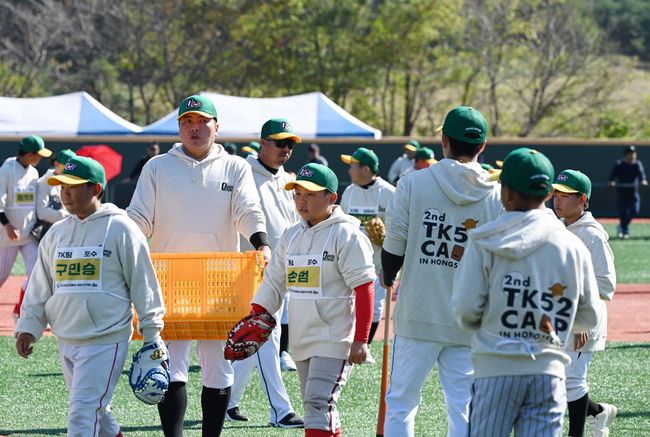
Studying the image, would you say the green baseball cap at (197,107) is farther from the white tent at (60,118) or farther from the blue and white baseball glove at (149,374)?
the white tent at (60,118)

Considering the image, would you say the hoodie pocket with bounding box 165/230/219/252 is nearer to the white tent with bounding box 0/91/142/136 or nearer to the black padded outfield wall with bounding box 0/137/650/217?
the white tent with bounding box 0/91/142/136

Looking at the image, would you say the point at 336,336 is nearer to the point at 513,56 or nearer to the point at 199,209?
the point at 199,209

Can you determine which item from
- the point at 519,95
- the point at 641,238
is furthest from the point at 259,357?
the point at 519,95

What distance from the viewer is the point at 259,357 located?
26.1 ft

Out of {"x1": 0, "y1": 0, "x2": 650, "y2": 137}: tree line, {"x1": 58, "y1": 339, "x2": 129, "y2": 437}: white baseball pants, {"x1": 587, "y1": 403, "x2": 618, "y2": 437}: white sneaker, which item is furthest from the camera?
{"x1": 0, "y1": 0, "x2": 650, "y2": 137}: tree line

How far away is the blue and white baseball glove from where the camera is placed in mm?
5746

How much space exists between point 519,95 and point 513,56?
68.4 inches

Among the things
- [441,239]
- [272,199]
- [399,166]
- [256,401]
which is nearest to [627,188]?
[399,166]

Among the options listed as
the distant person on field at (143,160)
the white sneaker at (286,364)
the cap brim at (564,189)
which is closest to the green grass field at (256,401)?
the white sneaker at (286,364)

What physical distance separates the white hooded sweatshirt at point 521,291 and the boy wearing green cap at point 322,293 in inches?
52.5

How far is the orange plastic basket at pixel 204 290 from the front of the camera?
6496mm

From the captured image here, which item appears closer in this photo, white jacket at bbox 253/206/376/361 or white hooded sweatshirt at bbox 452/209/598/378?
white hooded sweatshirt at bbox 452/209/598/378

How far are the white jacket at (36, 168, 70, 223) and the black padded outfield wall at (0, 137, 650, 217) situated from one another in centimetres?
1734

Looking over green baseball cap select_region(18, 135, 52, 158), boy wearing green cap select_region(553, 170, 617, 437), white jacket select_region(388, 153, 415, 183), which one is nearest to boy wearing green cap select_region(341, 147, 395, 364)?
green baseball cap select_region(18, 135, 52, 158)
